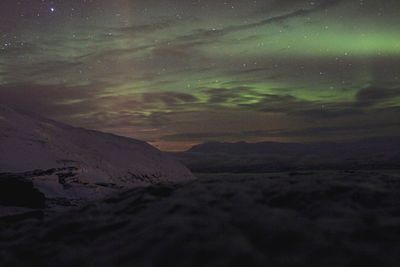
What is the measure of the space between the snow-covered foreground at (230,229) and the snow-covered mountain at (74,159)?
19.3 feet

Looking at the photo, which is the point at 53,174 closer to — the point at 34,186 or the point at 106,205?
the point at 34,186

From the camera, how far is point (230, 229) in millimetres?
3654

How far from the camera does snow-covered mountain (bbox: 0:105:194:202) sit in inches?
427

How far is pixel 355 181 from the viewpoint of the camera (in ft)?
17.3

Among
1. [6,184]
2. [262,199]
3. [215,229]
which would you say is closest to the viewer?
[215,229]

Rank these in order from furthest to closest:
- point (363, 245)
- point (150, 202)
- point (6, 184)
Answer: point (6, 184) → point (150, 202) → point (363, 245)

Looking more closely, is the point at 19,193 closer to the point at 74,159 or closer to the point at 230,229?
the point at 74,159

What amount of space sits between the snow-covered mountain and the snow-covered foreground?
19.3 feet

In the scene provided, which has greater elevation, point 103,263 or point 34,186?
point 103,263

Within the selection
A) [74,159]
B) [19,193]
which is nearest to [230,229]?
[19,193]

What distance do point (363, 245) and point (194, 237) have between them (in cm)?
131

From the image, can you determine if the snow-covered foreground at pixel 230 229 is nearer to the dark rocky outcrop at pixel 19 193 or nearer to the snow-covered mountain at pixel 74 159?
the dark rocky outcrop at pixel 19 193

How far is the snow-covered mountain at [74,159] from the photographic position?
427 inches

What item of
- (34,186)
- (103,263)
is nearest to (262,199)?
(103,263)
